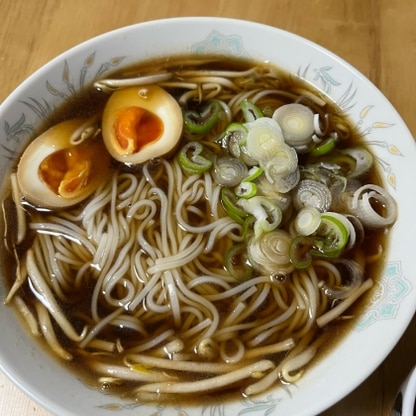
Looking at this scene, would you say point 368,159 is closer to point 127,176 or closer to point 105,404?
point 127,176

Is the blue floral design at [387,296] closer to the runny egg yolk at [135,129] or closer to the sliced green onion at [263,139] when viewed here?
the sliced green onion at [263,139]

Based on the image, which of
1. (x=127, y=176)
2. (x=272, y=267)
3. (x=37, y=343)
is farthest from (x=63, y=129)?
(x=272, y=267)

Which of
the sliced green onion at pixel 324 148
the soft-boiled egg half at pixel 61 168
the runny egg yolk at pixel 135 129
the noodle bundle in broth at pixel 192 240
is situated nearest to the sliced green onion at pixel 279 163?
the noodle bundle in broth at pixel 192 240

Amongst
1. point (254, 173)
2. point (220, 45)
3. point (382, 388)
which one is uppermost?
point (220, 45)

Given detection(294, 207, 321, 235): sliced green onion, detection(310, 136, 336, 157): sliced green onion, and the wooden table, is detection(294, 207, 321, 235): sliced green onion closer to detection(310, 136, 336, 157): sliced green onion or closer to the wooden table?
detection(310, 136, 336, 157): sliced green onion

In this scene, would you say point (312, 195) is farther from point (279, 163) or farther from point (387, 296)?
point (387, 296)

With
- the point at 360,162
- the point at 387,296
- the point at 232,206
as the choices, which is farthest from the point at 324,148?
the point at 387,296

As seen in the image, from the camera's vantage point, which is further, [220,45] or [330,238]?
[220,45]
